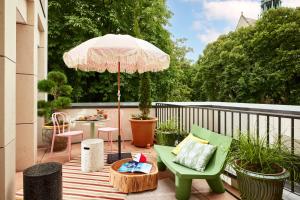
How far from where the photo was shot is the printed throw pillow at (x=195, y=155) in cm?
285

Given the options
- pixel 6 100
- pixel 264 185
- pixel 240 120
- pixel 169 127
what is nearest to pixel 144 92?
pixel 169 127

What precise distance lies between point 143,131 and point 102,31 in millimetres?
5759

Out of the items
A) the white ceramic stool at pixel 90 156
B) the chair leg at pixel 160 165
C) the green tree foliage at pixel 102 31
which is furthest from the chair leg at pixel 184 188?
the green tree foliage at pixel 102 31

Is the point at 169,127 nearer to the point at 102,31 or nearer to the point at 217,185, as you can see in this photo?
the point at 217,185

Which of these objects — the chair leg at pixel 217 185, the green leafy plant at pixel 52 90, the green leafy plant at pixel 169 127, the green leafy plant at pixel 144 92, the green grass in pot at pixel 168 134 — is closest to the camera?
the chair leg at pixel 217 185

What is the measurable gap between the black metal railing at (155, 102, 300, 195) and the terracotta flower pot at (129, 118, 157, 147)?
0.26 meters

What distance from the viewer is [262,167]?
2.32m

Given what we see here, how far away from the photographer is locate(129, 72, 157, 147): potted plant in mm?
5539

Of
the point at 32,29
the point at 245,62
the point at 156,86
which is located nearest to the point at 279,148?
the point at 32,29

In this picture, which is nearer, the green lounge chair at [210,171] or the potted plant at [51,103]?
the green lounge chair at [210,171]

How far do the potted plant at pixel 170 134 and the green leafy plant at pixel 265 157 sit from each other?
6.79 feet

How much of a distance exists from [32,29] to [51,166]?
268 centimetres

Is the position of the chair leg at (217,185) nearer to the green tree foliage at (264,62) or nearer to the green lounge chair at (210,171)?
the green lounge chair at (210,171)

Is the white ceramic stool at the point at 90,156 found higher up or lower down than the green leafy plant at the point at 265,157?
lower down
